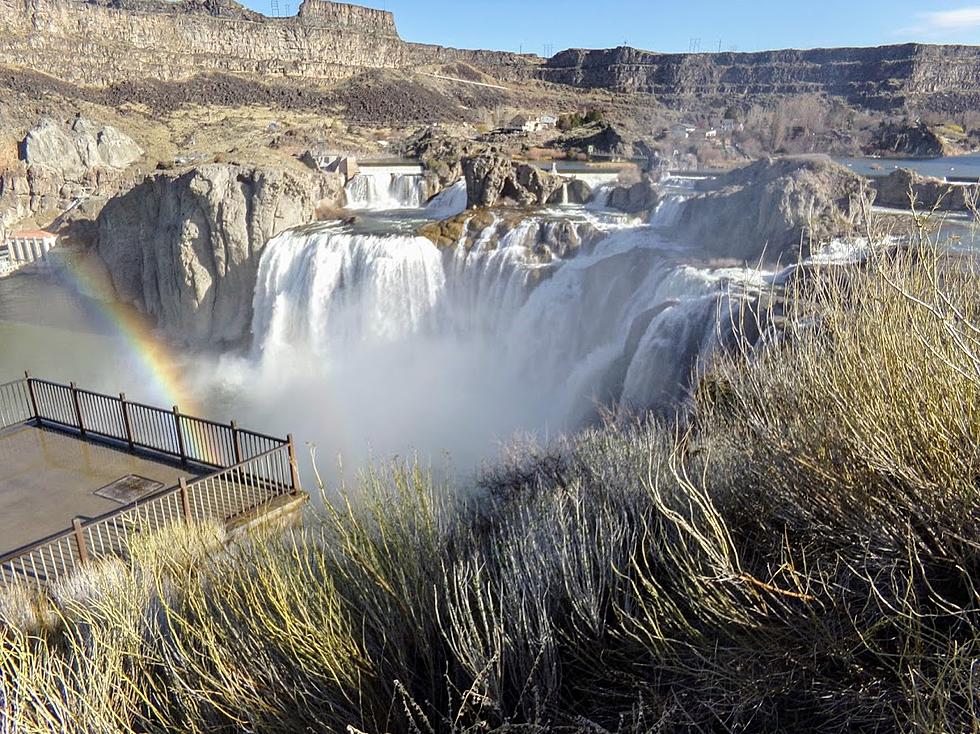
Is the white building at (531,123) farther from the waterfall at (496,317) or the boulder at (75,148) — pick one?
the waterfall at (496,317)

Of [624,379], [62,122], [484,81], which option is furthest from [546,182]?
[484,81]

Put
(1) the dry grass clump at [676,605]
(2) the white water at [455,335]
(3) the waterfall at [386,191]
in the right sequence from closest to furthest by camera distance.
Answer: (1) the dry grass clump at [676,605]
(2) the white water at [455,335]
(3) the waterfall at [386,191]

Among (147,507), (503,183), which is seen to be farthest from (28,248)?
(147,507)

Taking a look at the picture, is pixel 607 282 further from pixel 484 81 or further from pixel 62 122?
pixel 484 81

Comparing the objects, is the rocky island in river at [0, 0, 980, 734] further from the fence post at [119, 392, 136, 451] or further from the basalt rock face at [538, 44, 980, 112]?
the basalt rock face at [538, 44, 980, 112]

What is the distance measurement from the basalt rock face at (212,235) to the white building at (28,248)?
8.72 m

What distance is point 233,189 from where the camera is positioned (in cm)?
2492

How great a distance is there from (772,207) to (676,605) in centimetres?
1501

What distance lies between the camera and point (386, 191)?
1234 inches

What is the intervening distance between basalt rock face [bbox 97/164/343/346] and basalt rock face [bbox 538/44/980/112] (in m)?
49.1

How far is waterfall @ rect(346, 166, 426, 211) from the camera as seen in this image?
30.9m

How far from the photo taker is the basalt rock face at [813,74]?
187 feet

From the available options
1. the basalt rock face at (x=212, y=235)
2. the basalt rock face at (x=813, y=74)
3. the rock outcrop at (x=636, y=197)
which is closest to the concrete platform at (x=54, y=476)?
the basalt rock face at (x=212, y=235)

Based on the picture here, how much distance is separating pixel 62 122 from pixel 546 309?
143 ft
